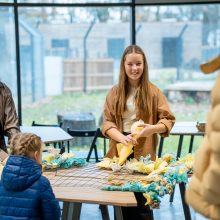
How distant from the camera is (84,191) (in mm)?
2445

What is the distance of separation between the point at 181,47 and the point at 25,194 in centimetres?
454

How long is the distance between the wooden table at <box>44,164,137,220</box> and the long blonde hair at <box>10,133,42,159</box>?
0.83ft

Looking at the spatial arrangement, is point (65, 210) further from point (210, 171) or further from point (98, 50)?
point (98, 50)

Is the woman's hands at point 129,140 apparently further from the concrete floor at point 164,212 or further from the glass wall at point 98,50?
the glass wall at point 98,50

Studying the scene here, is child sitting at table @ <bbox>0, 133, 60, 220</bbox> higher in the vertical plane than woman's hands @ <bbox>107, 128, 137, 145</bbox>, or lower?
lower

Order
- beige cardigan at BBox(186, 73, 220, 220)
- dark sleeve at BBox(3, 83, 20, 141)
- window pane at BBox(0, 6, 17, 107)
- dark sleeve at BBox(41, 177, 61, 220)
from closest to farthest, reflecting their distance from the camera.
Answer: beige cardigan at BBox(186, 73, 220, 220), dark sleeve at BBox(41, 177, 61, 220), dark sleeve at BBox(3, 83, 20, 141), window pane at BBox(0, 6, 17, 107)

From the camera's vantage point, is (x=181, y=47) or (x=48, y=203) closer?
(x=48, y=203)

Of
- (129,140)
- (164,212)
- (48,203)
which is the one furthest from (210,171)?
(164,212)

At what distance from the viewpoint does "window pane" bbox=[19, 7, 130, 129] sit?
21.0 ft

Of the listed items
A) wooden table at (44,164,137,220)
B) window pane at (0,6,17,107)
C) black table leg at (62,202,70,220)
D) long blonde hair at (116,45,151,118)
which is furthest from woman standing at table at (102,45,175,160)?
window pane at (0,6,17,107)

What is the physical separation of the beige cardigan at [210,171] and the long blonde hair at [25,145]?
1.14 m

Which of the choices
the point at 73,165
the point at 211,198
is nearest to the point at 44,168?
the point at 73,165

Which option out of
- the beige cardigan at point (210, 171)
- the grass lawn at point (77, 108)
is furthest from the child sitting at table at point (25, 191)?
the grass lawn at point (77, 108)

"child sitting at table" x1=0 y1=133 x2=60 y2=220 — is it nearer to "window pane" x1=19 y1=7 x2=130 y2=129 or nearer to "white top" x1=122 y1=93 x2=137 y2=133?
"white top" x1=122 y1=93 x2=137 y2=133
